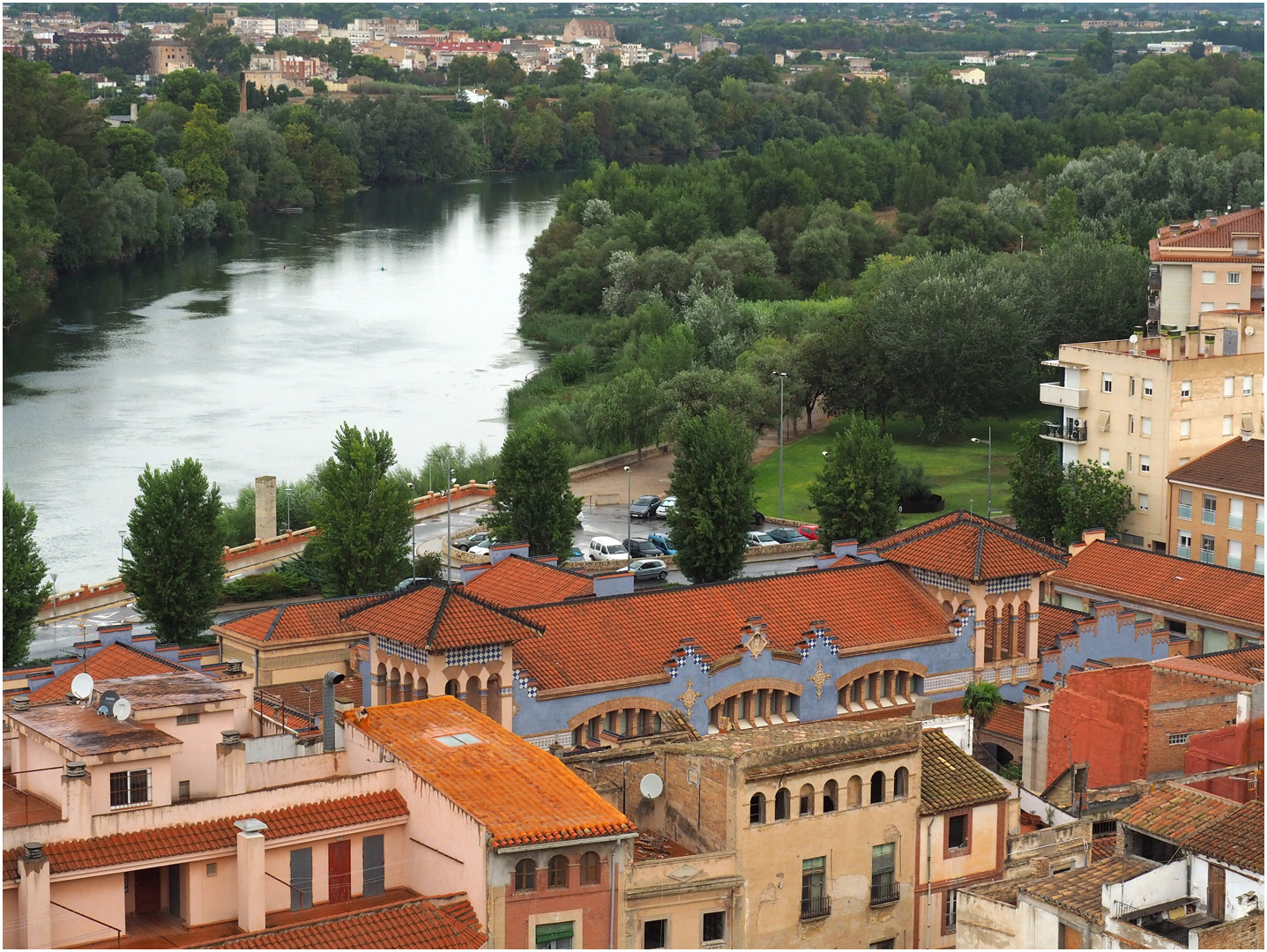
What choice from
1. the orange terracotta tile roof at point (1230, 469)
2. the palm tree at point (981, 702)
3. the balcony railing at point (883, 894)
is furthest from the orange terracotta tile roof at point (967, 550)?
the orange terracotta tile roof at point (1230, 469)

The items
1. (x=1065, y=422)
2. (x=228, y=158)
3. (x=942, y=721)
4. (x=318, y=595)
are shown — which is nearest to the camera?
(x=942, y=721)

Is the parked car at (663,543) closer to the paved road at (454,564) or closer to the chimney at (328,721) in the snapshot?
the paved road at (454,564)

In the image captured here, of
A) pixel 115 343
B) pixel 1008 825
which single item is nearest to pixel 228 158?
pixel 115 343

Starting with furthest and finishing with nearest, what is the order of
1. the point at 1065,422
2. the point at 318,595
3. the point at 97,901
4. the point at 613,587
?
the point at 1065,422 → the point at 318,595 → the point at 613,587 → the point at 97,901

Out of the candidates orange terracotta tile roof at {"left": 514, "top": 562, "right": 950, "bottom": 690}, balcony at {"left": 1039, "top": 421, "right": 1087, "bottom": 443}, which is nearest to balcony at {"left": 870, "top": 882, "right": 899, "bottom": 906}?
orange terracotta tile roof at {"left": 514, "top": 562, "right": 950, "bottom": 690}

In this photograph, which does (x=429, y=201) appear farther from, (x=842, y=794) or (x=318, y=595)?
(x=842, y=794)

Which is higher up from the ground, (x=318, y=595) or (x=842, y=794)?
(x=842, y=794)

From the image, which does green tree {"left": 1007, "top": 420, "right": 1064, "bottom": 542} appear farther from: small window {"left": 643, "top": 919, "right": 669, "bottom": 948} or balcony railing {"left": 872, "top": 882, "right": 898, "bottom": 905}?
small window {"left": 643, "top": 919, "right": 669, "bottom": 948}
